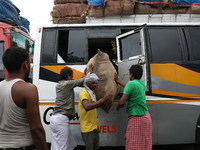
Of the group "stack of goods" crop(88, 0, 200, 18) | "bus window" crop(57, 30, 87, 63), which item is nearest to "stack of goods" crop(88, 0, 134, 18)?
"stack of goods" crop(88, 0, 200, 18)

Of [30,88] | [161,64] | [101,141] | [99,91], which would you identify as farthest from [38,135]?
[161,64]

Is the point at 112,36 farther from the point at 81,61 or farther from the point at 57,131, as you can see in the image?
Answer: the point at 57,131

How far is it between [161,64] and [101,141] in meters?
1.88

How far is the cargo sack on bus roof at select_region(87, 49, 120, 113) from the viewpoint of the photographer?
11.0 ft

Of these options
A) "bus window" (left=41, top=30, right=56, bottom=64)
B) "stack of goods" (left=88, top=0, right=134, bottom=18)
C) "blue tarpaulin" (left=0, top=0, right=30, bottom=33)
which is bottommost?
"bus window" (left=41, top=30, right=56, bottom=64)

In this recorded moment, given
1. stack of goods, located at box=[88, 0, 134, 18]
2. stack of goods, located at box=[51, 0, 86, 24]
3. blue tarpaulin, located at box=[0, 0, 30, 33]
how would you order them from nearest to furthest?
stack of goods, located at box=[88, 0, 134, 18]
stack of goods, located at box=[51, 0, 86, 24]
blue tarpaulin, located at box=[0, 0, 30, 33]

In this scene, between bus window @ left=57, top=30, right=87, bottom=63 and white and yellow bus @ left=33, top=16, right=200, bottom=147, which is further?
bus window @ left=57, top=30, right=87, bottom=63

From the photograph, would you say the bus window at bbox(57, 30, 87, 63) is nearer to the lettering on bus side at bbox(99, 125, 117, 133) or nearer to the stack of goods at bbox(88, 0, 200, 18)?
the stack of goods at bbox(88, 0, 200, 18)

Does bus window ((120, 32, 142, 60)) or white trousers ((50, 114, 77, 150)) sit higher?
bus window ((120, 32, 142, 60))

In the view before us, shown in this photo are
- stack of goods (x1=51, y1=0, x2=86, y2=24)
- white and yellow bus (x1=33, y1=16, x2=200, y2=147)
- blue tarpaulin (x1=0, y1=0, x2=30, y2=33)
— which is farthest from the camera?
blue tarpaulin (x1=0, y1=0, x2=30, y2=33)

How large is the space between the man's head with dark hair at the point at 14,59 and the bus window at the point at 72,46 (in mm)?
2029

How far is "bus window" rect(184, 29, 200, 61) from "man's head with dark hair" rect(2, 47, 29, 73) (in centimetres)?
323

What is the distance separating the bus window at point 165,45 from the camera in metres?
3.72

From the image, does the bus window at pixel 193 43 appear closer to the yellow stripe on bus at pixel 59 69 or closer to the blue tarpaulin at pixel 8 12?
the yellow stripe on bus at pixel 59 69
